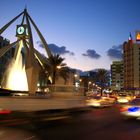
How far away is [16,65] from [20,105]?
5540cm

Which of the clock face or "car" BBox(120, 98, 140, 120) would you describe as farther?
the clock face

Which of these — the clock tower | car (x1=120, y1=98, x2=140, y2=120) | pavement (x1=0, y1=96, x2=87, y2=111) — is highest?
the clock tower

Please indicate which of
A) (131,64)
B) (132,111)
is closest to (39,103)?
(132,111)

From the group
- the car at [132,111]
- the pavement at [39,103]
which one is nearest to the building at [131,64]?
the pavement at [39,103]

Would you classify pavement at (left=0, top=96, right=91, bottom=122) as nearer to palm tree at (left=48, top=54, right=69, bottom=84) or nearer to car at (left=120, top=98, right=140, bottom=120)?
car at (left=120, top=98, right=140, bottom=120)

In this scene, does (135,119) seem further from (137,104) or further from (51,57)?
(51,57)

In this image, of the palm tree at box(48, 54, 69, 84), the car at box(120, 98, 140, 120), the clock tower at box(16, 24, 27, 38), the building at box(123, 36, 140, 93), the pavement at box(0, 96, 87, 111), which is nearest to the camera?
the pavement at box(0, 96, 87, 111)

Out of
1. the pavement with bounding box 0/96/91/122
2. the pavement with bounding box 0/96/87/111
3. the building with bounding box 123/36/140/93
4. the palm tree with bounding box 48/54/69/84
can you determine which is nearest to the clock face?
the palm tree with bounding box 48/54/69/84

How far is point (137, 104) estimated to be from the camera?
19531 millimetres

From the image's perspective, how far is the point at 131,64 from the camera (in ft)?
514

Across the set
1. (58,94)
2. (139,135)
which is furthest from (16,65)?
(139,135)

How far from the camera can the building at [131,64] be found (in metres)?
152

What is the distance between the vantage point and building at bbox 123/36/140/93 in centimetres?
15150

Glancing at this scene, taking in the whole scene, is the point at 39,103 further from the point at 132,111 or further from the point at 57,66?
the point at 57,66
